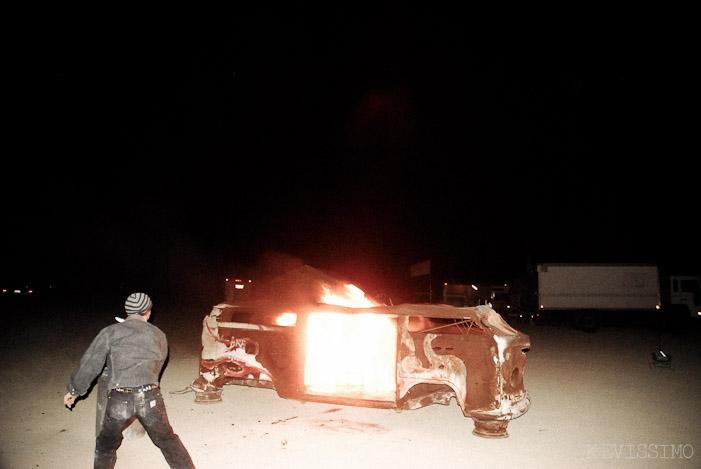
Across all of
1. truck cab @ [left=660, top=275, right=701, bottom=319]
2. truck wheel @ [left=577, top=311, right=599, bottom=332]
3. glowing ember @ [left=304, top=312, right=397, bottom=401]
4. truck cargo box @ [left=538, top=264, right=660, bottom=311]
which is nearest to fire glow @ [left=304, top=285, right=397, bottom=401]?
glowing ember @ [left=304, top=312, right=397, bottom=401]

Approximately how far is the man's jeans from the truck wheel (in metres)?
18.3

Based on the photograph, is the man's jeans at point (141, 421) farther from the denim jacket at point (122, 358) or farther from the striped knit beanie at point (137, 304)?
the striped knit beanie at point (137, 304)

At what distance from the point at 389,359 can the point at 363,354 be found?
0.30 metres

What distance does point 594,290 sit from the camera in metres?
19.3

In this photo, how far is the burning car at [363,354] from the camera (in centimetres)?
520

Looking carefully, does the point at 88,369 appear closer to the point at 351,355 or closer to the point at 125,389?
the point at 125,389

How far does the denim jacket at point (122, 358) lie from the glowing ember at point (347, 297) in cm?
275

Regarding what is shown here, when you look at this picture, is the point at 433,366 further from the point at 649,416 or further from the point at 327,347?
the point at 649,416

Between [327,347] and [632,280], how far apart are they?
1760cm

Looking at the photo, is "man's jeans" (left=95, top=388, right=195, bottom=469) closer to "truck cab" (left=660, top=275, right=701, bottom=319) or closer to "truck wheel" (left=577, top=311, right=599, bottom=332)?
"truck wheel" (left=577, top=311, right=599, bottom=332)

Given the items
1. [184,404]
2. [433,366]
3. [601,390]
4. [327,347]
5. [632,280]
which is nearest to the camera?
[433,366]

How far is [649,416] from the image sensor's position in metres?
6.33

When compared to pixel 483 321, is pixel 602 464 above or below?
below

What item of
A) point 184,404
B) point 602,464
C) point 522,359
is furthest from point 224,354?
point 602,464
